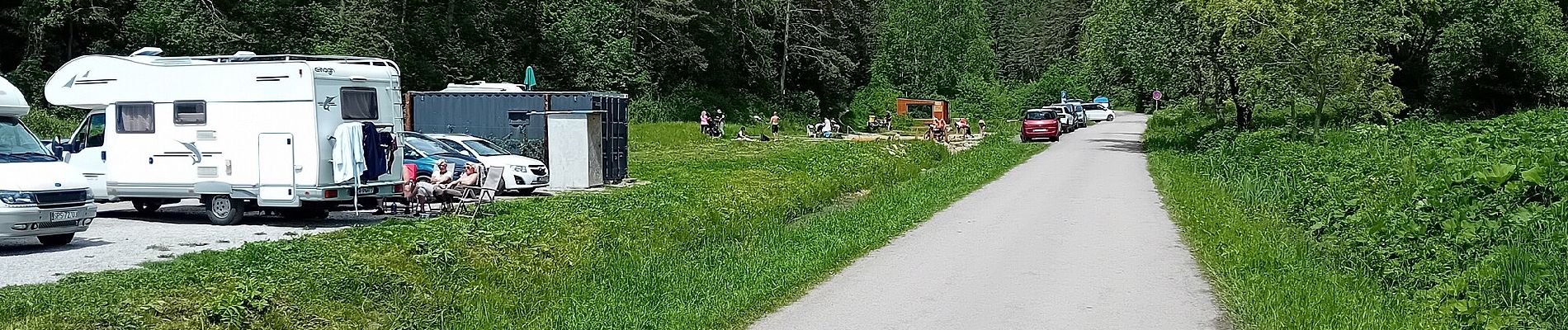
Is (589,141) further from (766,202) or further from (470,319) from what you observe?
(470,319)

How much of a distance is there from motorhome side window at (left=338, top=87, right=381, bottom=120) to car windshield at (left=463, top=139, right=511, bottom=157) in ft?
16.5

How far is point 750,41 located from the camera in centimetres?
6228

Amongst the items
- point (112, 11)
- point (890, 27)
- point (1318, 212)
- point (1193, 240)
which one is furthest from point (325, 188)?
point (890, 27)

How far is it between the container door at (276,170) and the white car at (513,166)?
509 centimetres

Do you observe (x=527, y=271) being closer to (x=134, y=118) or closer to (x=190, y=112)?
(x=190, y=112)

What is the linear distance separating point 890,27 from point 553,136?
6130 centimetres

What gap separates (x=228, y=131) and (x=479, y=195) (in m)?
3.16

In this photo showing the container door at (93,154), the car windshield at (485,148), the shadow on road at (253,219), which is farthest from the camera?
the car windshield at (485,148)

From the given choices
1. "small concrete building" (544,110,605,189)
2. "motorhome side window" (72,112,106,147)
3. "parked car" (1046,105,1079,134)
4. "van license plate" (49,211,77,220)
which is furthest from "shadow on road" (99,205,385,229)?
"parked car" (1046,105,1079,134)

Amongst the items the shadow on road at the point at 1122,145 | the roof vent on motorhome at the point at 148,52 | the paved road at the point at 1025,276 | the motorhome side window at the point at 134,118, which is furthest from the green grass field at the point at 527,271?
the shadow on road at the point at 1122,145

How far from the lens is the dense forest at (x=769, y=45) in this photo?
103ft

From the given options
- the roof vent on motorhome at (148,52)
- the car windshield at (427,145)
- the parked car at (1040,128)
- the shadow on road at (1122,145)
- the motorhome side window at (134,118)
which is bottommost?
the shadow on road at (1122,145)

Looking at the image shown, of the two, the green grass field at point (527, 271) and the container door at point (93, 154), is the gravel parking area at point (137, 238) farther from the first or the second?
the green grass field at point (527, 271)

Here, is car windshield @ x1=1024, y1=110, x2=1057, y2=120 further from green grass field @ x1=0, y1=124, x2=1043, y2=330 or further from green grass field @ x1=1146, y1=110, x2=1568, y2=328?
green grass field @ x1=0, y1=124, x2=1043, y2=330
